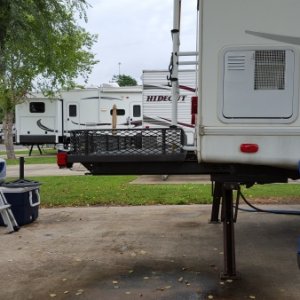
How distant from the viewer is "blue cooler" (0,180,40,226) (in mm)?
7441

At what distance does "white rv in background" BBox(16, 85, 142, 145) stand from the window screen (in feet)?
56.7

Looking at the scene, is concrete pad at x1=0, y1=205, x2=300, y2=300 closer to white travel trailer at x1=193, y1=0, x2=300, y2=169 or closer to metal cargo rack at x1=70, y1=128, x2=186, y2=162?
metal cargo rack at x1=70, y1=128, x2=186, y2=162

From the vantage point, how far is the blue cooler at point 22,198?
7.44m

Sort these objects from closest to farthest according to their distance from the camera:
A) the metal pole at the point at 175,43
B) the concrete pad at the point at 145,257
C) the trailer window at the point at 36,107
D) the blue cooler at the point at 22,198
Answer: the concrete pad at the point at 145,257 → the metal pole at the point at 175,43 → the blue cooler at the point at 22,198 → the trailer window at the point at 36,107

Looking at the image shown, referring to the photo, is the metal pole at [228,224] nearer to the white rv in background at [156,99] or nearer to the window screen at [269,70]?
the window screen at [269,70]

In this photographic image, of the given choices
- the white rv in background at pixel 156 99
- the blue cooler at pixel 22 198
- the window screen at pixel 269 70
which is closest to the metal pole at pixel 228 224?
the window screen at pixel 269 70

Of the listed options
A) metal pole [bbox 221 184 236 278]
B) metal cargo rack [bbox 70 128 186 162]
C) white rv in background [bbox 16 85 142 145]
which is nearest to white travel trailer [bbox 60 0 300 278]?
metal cargo rack [bbox 70 128 186 162]

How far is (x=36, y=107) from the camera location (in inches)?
940

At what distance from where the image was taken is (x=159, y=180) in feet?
42.1

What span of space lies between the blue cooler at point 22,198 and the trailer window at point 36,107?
16.4m

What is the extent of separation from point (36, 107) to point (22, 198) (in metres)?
17.0

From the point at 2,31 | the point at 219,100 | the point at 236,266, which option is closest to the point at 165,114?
the point at 2,31

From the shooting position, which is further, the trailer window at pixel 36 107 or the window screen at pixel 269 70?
the trailer window at pixel 36 107

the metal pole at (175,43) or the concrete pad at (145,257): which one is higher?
the metal pole at (175,43)
